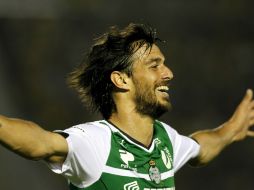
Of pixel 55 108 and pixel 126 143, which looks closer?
pixel 126 143

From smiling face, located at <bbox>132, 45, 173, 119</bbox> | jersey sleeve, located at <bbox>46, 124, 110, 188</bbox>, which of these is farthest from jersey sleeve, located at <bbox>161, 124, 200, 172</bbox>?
jersey sleeve, located at <bbox>46, 124, 110, 188</bbox>

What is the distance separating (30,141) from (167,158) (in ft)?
2.89

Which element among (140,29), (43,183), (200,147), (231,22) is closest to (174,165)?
(200,147)

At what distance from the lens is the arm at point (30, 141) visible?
3.19 metres

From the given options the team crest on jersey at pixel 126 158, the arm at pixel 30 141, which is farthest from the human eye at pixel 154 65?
the arm at pixel 30 141

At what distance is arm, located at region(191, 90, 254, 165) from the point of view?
4332 millimetres

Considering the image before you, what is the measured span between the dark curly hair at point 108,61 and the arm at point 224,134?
63 cm

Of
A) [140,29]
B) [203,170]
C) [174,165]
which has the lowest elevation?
[203,170]

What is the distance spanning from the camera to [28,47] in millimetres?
7242

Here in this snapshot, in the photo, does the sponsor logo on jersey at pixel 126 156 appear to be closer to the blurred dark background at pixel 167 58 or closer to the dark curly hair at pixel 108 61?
the dark curly hair at pixel 108 61

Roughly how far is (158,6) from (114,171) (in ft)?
12.7

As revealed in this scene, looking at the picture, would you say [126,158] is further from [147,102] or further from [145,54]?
[145,54]

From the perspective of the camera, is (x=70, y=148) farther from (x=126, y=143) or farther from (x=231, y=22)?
(x=231, y=22)

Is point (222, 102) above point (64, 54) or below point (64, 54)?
below
